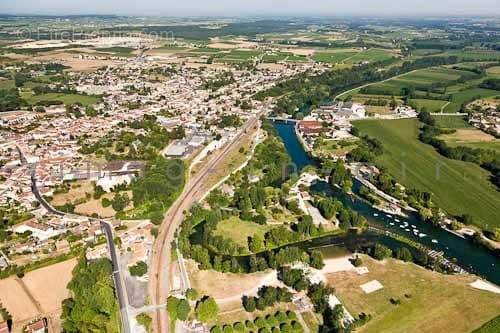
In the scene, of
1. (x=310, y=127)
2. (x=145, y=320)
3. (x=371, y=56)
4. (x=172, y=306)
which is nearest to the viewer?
(x=145, y=320)

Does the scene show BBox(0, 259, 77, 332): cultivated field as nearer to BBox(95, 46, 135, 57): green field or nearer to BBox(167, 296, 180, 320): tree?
BBox(167, 296, 180, 320): tree

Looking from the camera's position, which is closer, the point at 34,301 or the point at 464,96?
the point at 34,301

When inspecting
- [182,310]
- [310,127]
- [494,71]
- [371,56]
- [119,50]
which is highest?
[119,50]

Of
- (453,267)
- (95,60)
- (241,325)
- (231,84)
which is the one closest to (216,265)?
(241,325)

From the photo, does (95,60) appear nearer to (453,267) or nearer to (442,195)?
(442,195)

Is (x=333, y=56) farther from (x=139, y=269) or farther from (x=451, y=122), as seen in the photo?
(x=139, y=269)

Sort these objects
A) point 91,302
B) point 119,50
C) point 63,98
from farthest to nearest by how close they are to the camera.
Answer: point 119,50, point 63,98, point 91,302

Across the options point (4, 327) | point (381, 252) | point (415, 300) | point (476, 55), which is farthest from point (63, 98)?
point (476, 55)
